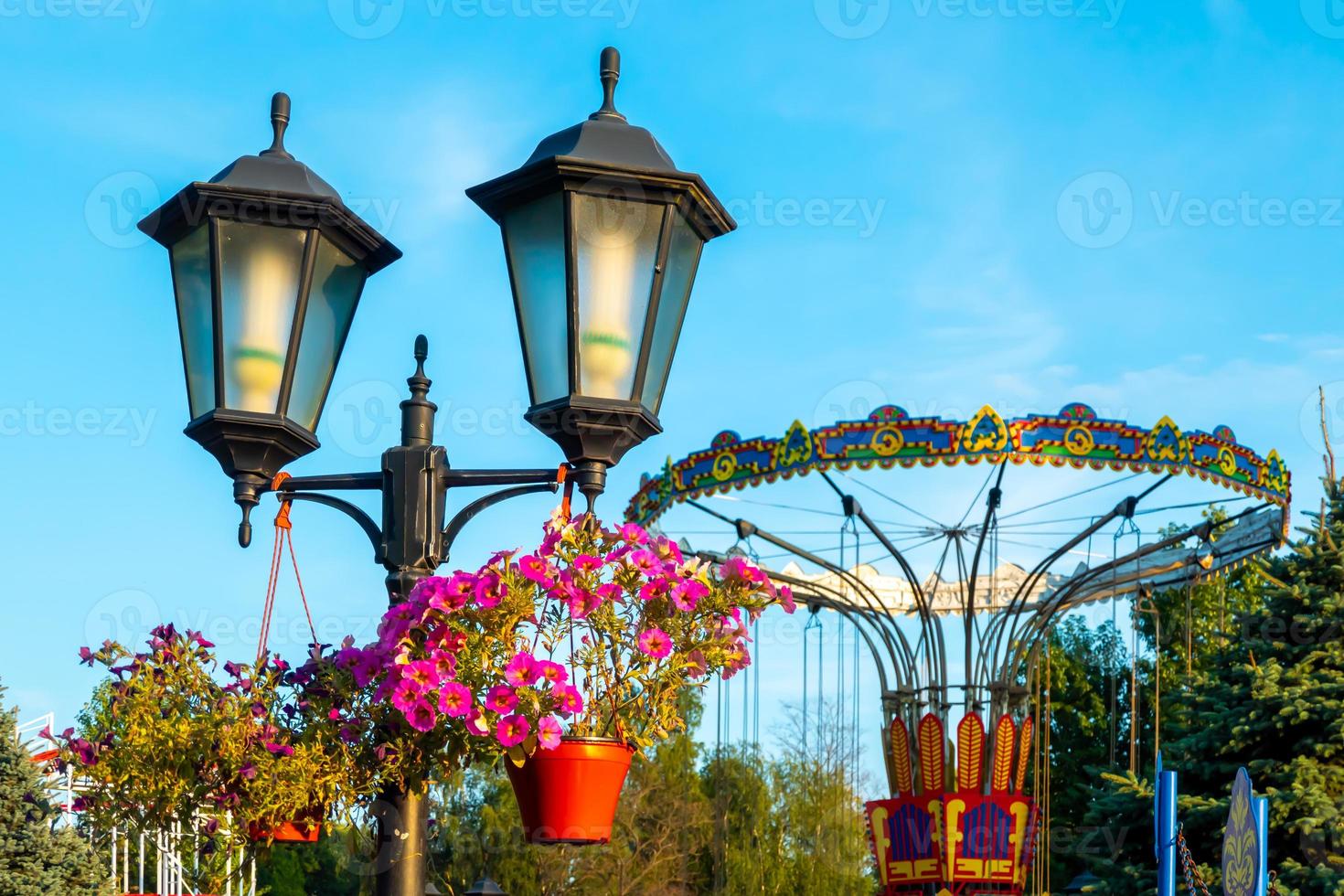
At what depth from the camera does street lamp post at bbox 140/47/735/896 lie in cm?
320

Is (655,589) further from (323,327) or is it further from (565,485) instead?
(323,327)

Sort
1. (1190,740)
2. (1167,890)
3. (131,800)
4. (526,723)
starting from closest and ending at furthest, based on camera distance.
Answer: (526,723)
(131,800)
(1167,890)
(1190,740)

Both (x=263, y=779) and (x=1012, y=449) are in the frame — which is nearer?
(x=263, y=779)

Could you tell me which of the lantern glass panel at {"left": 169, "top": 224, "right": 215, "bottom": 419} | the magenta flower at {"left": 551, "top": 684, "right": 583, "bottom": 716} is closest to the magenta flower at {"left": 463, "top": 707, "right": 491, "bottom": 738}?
the magenta flower at {"left": 551, "top": 684, "right": 583, "bottom": 716}

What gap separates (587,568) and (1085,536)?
11205 millimetres

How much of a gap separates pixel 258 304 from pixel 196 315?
180 millimetres

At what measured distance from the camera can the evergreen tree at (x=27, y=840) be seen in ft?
14.8

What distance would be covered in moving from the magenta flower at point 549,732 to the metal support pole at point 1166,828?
15.3ft

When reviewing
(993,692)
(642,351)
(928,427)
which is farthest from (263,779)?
(993,692)

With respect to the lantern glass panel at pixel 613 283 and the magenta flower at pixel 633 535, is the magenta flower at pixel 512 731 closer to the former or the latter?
the magenta flower at pixel 633 535

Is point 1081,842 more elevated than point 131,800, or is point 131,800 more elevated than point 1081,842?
point 131,800

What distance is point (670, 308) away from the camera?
11.0 feet

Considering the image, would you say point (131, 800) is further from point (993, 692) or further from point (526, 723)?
point (993, 692)

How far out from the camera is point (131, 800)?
11.0 ft
